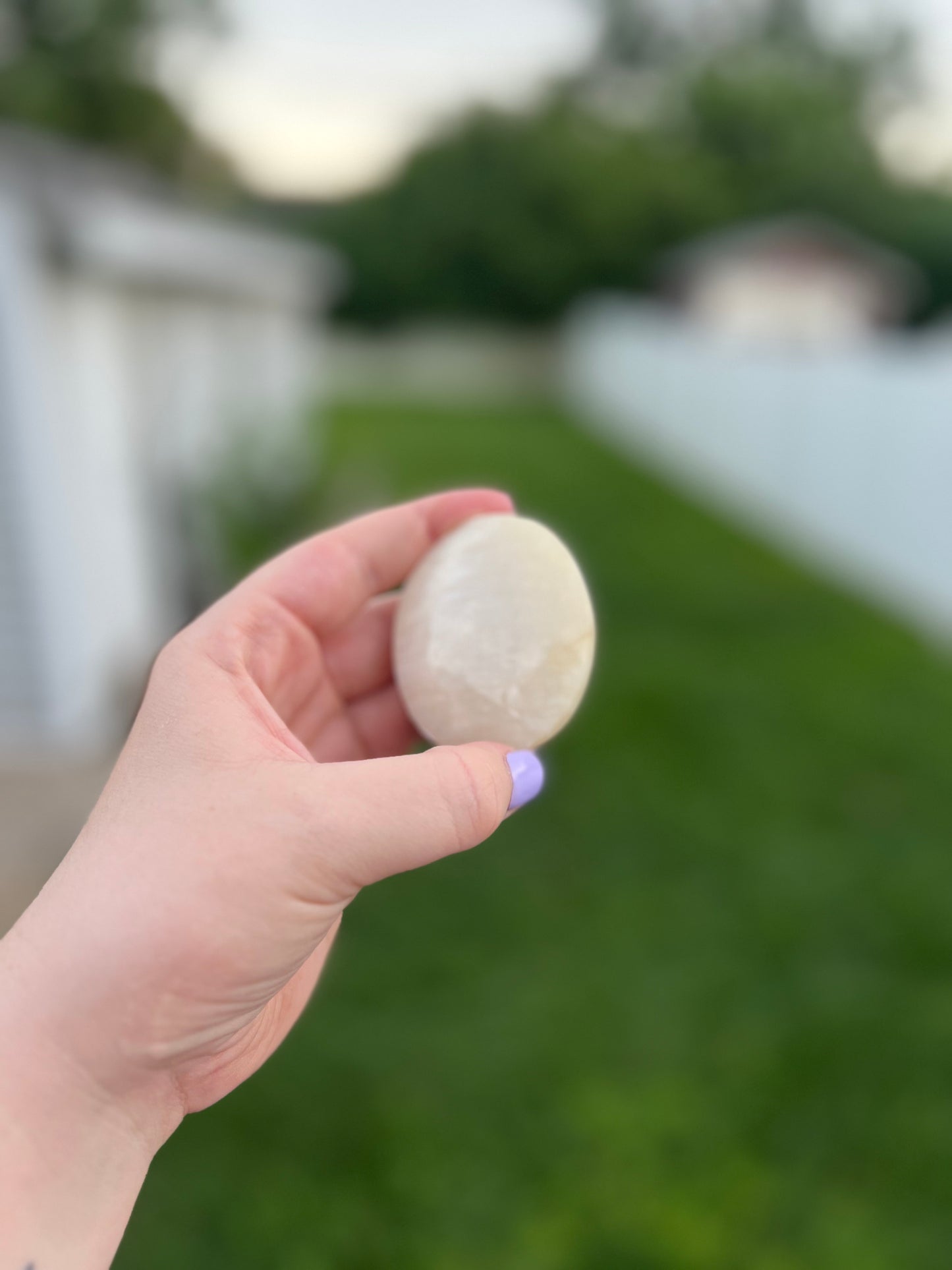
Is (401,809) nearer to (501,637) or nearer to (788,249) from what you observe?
(501,637)

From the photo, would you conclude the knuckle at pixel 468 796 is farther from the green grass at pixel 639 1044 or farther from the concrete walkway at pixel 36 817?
the concrete walkway at pixel 36 817

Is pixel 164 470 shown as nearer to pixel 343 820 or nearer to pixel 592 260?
pixel 343 820

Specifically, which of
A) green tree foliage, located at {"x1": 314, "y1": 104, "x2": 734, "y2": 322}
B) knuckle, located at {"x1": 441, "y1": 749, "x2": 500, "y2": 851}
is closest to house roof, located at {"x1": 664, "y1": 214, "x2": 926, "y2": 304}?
green tree foliage, located at {"x1": 314, "y1": 104, "x2": 734, "y2": 322}

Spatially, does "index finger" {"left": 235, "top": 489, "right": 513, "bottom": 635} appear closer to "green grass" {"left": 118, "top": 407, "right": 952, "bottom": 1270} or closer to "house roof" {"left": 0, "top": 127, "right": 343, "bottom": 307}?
"green grass" {"left": 118, "top": 407, "right": 952, "bottom": 1270}

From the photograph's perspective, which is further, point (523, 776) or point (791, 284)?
point (791, 284)

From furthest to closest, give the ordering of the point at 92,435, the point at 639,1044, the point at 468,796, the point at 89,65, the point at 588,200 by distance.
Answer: the point at 588,200 → the point at 89,65 → the point at 92,435 → the point at 639,1044 → the point at 468,796

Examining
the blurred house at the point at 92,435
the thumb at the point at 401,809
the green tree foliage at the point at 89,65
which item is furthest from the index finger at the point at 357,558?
the green tree foliage at the point at 89,65

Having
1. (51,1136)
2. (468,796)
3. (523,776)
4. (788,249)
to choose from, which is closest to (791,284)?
(788,249)
